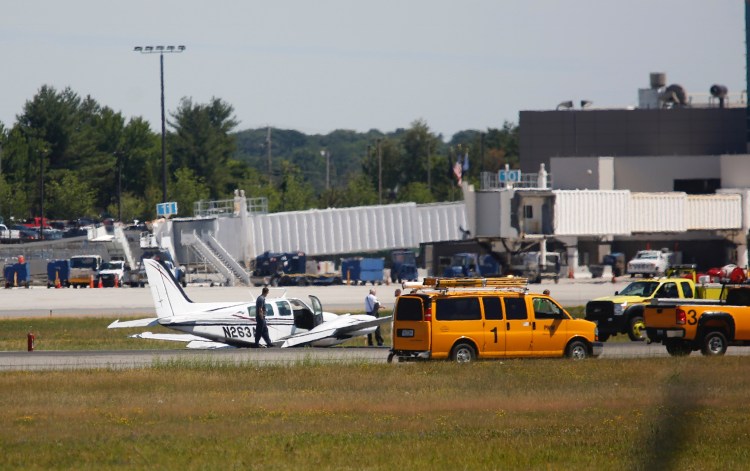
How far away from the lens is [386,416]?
22484 mm

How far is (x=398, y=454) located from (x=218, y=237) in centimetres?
8078

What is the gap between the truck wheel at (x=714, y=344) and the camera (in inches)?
1320

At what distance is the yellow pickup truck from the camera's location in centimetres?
3344

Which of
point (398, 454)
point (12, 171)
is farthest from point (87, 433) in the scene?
point (12, 171)

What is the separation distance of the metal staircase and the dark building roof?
37.7 meters

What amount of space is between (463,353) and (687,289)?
43.6 feet

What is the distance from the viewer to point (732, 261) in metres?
104

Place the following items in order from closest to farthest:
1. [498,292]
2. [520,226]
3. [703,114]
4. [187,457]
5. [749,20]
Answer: [187,457] → [498,292] → [520,226] → [749,20] → [703,114]

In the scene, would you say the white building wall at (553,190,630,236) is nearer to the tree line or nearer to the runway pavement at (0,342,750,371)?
the tree line

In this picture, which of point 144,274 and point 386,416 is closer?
point 386,416

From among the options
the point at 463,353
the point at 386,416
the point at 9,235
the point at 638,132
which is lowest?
the point at 386,416

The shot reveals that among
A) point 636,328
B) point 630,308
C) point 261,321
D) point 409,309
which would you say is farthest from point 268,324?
point 636,328

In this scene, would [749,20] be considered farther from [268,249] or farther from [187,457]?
[187,457]

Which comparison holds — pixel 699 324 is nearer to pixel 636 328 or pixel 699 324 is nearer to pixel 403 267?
pixel 636 328
